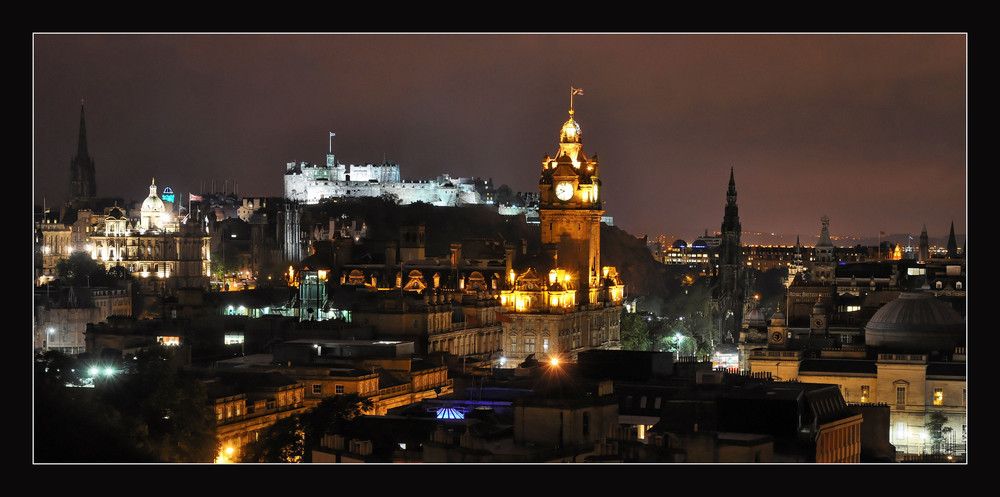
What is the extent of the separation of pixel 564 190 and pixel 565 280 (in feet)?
27.8

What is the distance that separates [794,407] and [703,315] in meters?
107

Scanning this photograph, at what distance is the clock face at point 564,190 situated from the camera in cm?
13462

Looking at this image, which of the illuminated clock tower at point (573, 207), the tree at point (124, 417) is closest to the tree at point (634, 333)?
the illuminated clock tower at point (573, 207)

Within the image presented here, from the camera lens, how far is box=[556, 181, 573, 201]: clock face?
135 meters

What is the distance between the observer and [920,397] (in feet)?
295

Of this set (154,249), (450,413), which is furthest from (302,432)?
(154,249)

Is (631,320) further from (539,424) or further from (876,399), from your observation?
(539,424)

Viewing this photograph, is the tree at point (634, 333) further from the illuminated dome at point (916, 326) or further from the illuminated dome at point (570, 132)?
the illuminated dome at point (916, 326)

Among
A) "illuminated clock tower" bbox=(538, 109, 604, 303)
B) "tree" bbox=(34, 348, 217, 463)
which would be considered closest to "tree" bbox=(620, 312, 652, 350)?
"illuminated clock tower" bbox=(538, 109, 604, 303)

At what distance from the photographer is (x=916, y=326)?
99438mm

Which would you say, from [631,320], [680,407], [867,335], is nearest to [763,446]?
[680,407]

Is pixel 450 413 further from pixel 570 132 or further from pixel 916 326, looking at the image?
pixel 570 132

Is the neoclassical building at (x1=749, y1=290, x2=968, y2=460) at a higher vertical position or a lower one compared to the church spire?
lower

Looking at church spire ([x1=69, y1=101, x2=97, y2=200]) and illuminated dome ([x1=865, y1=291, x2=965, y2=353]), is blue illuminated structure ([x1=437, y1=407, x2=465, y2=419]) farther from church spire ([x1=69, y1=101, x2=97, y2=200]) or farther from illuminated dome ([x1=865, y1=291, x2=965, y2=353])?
church spire ([x1=69, y1=101, x2=97, y2=200])
